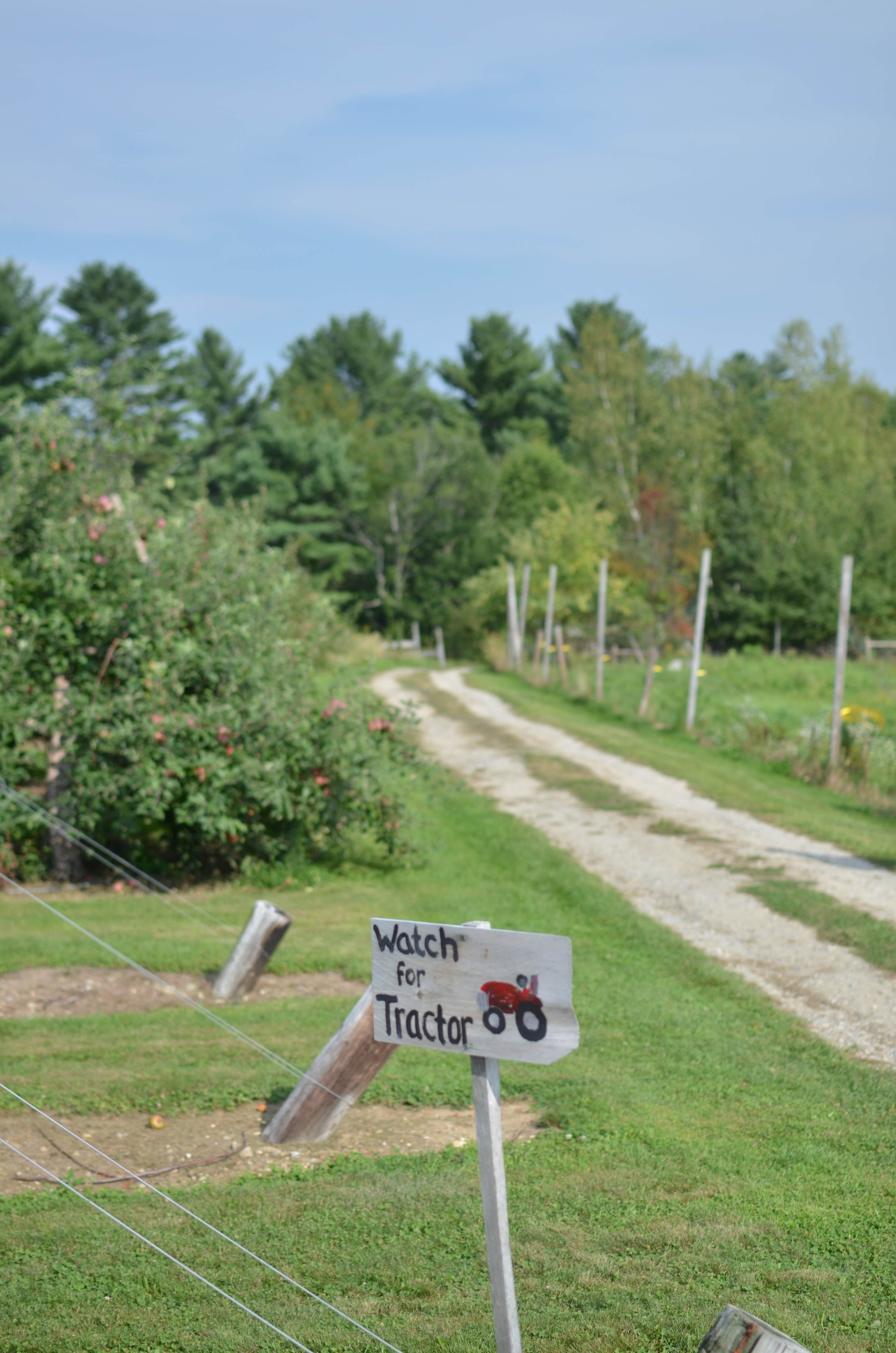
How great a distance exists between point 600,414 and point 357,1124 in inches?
1791

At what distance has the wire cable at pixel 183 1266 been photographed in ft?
11.4

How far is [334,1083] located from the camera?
5094 millimetres

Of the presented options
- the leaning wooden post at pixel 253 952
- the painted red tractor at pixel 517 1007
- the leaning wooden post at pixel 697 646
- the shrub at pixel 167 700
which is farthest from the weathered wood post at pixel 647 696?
the painted red tractor at pixel 517 1007

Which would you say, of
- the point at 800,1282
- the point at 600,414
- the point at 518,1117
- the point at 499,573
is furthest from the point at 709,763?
the point at 600,414

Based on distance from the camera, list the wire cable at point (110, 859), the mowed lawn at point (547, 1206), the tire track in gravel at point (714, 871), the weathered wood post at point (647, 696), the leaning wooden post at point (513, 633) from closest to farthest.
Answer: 1. the mowed lawn at point (547, 1206)
2. the tire track in gravel at point (714, 871)
3. the wire cable at point (110, 859)
4. the weathered wood post at point (647, 696)
5. the leaning wooden post at point (513, 633)

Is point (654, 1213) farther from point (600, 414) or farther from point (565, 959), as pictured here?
point (600, 414)

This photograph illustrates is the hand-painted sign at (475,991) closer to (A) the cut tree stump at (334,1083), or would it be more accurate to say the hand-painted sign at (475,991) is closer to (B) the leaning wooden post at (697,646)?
(A) the cut tree stump at (334,1083)

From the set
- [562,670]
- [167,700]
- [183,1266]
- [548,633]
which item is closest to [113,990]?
[167,700]

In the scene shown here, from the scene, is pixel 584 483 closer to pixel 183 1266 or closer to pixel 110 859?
pixel 110 859

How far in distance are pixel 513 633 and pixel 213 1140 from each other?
97.3 ft

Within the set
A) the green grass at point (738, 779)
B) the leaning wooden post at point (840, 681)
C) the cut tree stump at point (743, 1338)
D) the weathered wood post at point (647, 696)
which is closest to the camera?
the cut tree stump at point (743, 1338)

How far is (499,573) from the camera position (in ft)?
138

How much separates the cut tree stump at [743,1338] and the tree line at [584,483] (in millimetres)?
32184

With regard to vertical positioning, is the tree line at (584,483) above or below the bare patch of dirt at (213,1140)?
above
